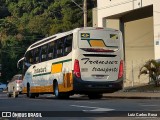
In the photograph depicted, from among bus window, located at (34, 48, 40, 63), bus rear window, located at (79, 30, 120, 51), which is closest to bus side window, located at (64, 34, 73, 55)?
bus rear window, located at (79, 30, 120, 51)

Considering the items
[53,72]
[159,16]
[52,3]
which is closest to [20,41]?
[52,3]

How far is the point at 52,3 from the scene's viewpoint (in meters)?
92.2

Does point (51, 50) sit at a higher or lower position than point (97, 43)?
lower

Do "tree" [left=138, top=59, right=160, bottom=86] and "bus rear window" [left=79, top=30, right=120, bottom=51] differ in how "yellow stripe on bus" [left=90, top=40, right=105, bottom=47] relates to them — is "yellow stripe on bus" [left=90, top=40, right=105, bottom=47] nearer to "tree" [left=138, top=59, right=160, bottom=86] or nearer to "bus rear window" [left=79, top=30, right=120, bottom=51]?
"bus rear window" [left=79, top=30, right=120, bottom=51]

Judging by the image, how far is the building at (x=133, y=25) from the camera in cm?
3829

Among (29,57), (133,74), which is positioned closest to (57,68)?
(29,57)

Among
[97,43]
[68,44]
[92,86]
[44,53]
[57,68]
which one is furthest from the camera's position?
[44,53]

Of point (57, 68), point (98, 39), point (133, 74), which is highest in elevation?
point (98, 39)

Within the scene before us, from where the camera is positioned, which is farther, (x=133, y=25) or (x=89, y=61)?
(x=133, y=25)

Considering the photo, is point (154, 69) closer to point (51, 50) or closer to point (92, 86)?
point (51, 50)

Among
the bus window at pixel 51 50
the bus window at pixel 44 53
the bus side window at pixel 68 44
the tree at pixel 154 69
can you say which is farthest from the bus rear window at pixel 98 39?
the tree at pixel 154 69

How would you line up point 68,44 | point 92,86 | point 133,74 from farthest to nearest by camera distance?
point 133,74 < point 68,44 < point 92,86

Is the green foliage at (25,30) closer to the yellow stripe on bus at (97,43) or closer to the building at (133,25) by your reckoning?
the building at (133,25)

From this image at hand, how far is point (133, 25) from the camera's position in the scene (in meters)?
41.7
